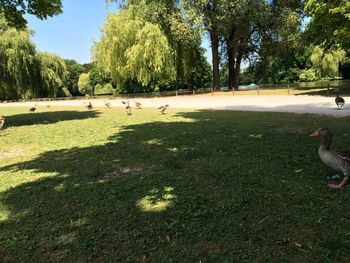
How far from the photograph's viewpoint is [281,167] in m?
6.01

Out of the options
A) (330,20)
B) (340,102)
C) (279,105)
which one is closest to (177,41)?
(330,20)

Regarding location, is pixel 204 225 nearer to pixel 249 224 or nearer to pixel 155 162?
pixel 249 224

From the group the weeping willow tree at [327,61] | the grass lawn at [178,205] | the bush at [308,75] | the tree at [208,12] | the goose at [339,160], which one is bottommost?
the grass lawn at [178,205]

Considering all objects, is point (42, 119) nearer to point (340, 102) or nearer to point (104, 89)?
point (340, 102)

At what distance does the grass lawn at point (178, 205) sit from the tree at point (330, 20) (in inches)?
583

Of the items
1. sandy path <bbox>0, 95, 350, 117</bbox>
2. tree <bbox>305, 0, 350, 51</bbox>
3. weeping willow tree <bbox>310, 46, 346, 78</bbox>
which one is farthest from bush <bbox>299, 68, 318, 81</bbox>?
tree <bbox>305, 0, 350, 51</bbox>

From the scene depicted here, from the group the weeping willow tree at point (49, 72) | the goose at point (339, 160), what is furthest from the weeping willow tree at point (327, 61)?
the goose at point (339, 160)

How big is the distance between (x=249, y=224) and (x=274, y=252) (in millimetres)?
605

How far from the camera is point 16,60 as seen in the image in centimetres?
4169

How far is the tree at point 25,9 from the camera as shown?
→ 15625 millimetres

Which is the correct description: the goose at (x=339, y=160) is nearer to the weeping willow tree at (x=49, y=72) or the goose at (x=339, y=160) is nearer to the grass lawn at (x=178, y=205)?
the grass lawn at (x=178, y=205)

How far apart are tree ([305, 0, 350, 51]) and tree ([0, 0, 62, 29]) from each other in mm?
15342

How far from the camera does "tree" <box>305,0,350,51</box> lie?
790 inches

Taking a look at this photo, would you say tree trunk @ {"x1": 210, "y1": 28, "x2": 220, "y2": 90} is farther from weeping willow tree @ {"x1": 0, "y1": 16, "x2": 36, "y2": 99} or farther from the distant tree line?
weeping willow tree @ {"x1": 0, "y1": 16, "x2": 36, "y2": 99}
